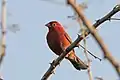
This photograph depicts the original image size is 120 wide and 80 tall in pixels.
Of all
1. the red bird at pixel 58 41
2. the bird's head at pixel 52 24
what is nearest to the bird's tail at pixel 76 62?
the red bird at pixel 58 41

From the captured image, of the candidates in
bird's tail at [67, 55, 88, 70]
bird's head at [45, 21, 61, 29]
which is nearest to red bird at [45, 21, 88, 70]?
bird's tail at [67, 55, 88, 70]

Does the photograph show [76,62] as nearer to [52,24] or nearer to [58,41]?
[58,41]

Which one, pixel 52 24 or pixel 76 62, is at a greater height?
pixel 52 24

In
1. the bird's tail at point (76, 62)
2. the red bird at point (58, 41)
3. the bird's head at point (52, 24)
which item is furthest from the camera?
the bird's head at point (52, 24)

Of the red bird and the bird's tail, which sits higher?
the red bird

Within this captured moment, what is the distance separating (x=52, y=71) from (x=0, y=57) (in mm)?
1022

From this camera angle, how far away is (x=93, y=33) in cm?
74

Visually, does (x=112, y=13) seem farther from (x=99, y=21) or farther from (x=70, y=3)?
(x=70, y=3)

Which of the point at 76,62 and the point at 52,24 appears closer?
the point at 76,62

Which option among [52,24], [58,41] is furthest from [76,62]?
[52,24]

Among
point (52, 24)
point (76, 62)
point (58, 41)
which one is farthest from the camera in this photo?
point (52, 24)

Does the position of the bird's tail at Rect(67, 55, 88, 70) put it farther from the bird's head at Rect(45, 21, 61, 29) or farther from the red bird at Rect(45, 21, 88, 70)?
the bird's head at Rect(45, 21, 61, 29)

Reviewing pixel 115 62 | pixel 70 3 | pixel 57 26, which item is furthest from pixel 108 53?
pixel 57 26

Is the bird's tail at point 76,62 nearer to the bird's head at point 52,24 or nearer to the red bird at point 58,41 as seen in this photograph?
the red bird at point 58,41
